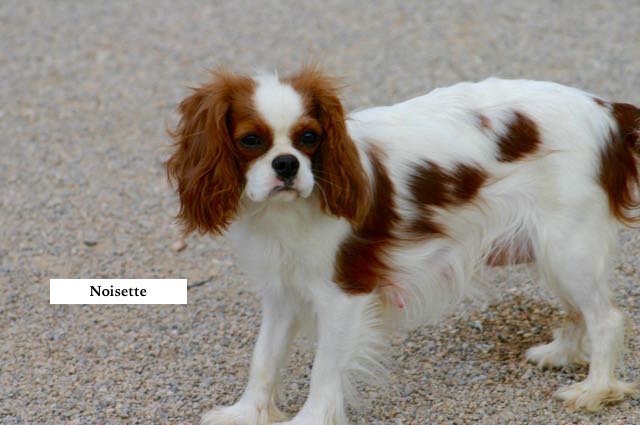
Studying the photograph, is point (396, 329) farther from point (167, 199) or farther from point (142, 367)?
point (167, 199)

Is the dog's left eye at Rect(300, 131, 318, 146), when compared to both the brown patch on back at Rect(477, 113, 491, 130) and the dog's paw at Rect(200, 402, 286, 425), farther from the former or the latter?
the dog's paw at Rect(200, 402, 286, 425)

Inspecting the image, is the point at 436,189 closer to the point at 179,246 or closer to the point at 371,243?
the point at 371,243

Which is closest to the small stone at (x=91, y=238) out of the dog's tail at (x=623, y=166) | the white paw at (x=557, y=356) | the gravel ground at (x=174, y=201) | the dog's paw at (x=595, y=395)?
the gravel ground at (x=174, y=201)

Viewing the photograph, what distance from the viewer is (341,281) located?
412 cm

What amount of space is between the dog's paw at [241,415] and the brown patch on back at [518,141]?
1.36 meters

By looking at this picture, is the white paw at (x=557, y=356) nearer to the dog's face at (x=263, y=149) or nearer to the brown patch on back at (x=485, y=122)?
the brown patch on back at (x=485, y=122)

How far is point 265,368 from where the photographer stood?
4.36m

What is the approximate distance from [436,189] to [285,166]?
750 mm

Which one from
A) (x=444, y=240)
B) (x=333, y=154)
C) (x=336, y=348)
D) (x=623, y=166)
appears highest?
(x=333, y=154)

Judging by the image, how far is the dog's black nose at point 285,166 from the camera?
3.71m

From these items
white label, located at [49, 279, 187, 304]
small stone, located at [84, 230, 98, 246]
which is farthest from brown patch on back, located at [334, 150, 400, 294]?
small stone, located at [84, 230, 98, 246]

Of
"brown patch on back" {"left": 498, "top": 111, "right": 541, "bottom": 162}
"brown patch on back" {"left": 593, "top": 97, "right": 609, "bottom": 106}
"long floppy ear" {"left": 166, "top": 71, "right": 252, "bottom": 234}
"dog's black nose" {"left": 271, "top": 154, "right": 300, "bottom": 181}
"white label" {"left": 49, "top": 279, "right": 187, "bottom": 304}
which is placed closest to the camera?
"dog's black nose" {"left": 271, "top": 154, "right": 300, "bottom": 181}

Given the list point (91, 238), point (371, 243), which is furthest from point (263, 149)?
point (91, 238)

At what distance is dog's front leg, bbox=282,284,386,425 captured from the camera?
13.6ft
